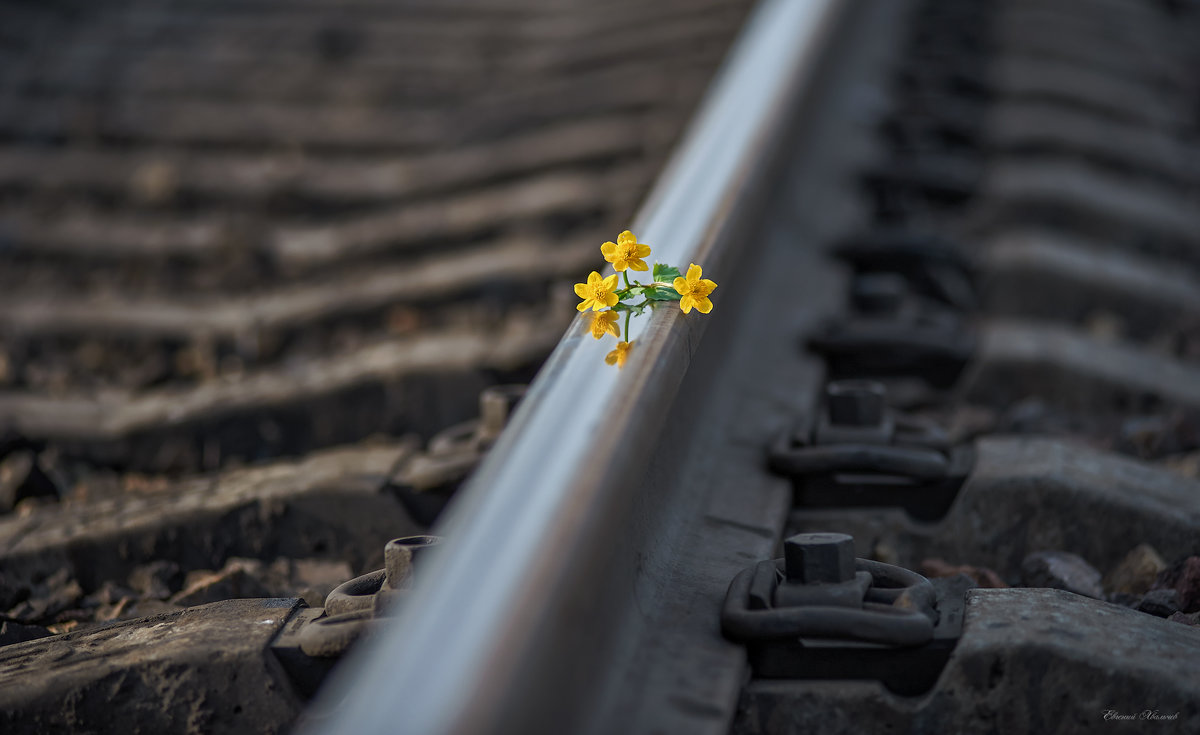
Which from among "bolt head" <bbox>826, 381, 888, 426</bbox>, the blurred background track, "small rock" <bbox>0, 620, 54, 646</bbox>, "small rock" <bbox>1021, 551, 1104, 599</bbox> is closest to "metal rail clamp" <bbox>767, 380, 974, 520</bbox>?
"bolt head" <bbox>826, 381, 888, 426</bbox>

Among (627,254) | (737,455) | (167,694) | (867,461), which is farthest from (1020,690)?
(167,694)

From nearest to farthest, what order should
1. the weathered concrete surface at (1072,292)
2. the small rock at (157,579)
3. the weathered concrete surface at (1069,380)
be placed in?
1. the small rock at (157,579)
2. the weathered concrete surface at (1069,380)
3. the weathered concrete surface at (1072,292)

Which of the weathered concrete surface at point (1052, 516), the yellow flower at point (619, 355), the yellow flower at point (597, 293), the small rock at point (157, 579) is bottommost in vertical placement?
the weathered concrete surface at point (1052, 516)

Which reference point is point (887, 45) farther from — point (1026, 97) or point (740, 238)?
point (740, 238)

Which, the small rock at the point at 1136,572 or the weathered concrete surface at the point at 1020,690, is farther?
the small rock at the point at 1136,572

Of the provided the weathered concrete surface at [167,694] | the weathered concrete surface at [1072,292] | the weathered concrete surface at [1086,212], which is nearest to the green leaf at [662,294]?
the weathered concrete surface at [167,694]

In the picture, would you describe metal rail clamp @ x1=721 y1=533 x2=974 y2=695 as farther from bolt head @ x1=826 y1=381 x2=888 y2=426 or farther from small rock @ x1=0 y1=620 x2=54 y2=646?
small rock @ x1=0 y1=620 x2=54 y2=646

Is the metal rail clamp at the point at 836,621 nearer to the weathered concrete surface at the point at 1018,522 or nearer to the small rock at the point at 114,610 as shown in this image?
the weathered concrete surface at the point at 1018,522

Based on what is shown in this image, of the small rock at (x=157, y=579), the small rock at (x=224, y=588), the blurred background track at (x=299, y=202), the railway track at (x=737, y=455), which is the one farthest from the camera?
the blurred background track at (x=299, y=202)
